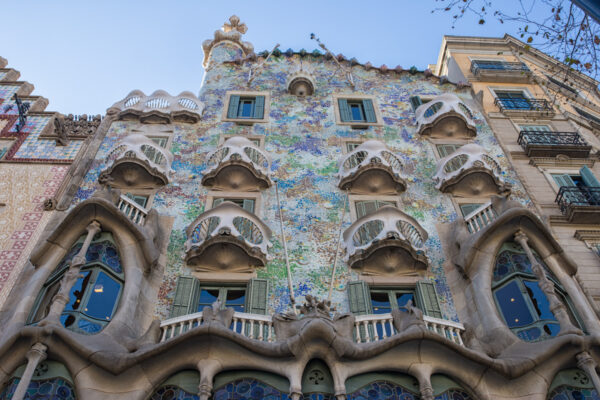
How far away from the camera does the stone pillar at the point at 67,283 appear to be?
10.8 metres

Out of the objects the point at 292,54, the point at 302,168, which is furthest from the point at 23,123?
the point at 292,54

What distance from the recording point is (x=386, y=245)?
14.0 meters

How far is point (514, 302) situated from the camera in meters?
12.7

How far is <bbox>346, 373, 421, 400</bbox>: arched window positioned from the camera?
10.5m

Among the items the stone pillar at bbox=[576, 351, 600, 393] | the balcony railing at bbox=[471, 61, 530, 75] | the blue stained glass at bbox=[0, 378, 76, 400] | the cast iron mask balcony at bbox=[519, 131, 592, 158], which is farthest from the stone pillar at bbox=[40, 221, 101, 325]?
the balcony railing at bbox=[471, 61, 530, 75]

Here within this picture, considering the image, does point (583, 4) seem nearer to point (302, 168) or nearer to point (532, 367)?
point (532, 367)

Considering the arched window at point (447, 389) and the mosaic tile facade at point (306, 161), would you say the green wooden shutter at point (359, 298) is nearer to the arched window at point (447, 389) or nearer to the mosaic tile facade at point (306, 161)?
the mosaic tile facade at point (306, 161)

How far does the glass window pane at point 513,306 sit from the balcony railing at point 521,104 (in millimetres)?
10613

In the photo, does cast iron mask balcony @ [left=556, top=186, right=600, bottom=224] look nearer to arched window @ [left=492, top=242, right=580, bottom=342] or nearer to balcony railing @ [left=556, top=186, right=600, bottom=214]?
balcony railing @ [left=556, top=186, right=600, bottom=214]

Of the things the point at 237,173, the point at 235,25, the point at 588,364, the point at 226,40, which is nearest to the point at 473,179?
the point at 237,173

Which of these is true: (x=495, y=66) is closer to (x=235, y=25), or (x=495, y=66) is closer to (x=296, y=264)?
(x=235, y=25)

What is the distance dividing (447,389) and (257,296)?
15.7 ft

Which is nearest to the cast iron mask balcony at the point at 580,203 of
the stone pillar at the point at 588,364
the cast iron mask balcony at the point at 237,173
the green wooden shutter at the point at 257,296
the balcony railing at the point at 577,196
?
the balcony railing at the point at 577,196

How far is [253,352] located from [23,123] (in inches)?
494
